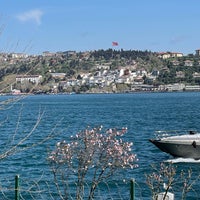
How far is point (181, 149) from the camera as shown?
101ft

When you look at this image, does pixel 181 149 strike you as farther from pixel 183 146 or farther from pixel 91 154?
pixel 91 154

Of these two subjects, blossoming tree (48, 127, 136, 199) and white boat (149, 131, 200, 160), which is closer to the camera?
blossoming tree (48, 127, 136, 199)

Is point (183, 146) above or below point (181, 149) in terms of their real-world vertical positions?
above

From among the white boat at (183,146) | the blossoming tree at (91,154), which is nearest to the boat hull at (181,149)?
the white boat at (183,146)

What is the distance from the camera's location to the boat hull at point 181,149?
99.3 feet

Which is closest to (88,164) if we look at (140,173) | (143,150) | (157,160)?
(140,173)

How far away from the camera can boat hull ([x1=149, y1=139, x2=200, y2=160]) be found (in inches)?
1192

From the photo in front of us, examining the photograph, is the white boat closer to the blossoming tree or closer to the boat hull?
Result: the boat hull

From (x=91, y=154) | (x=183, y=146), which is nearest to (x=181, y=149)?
(x=183, y=146)

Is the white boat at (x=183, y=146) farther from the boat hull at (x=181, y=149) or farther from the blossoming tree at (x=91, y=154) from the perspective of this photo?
the blossoming tree at (x=91, y=154)

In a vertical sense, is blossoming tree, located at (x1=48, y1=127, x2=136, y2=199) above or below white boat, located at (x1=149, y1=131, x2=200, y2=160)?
above

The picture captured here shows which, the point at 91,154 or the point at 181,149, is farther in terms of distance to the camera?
the point at 181,149

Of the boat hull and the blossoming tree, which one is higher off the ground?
the blossoming tree

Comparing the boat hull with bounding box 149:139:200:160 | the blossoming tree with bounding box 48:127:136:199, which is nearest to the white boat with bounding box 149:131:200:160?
the boat hull with bounding box 149:139:200:160
